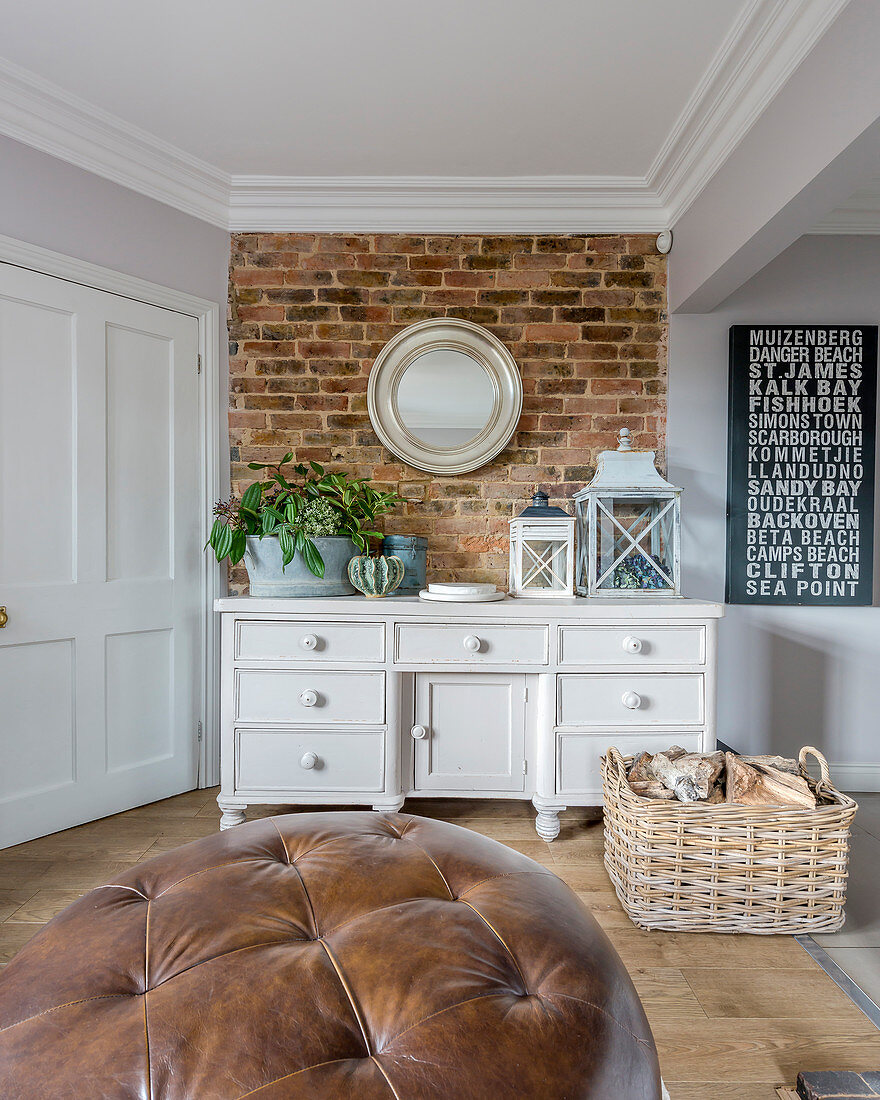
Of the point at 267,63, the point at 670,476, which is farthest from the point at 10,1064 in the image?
the point at 670,476

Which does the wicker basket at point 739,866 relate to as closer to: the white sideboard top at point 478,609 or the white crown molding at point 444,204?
the white sideboard top at point 478,609

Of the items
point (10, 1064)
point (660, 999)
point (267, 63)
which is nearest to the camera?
point (10, 1064)

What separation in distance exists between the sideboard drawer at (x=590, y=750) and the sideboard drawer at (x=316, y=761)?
1.99 feet

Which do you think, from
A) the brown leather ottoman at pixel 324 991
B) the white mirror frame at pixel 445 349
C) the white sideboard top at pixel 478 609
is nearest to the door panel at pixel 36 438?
the white sideboard top at pixel 478 609

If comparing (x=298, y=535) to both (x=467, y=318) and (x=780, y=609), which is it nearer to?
(x=467, y=318)

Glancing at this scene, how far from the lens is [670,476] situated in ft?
9.07

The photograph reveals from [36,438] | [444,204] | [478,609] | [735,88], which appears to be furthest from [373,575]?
[735,88]

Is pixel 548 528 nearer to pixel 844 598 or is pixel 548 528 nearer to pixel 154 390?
pixel 844 598

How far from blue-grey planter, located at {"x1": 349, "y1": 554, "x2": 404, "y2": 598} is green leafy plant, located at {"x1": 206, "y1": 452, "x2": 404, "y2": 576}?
118 millimetres

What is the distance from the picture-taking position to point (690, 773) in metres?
1.84

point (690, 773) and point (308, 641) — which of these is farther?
point (308, 641)

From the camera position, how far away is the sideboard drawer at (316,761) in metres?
2.26

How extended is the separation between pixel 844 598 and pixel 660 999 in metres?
1.85

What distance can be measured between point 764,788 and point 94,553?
230 centimetres
